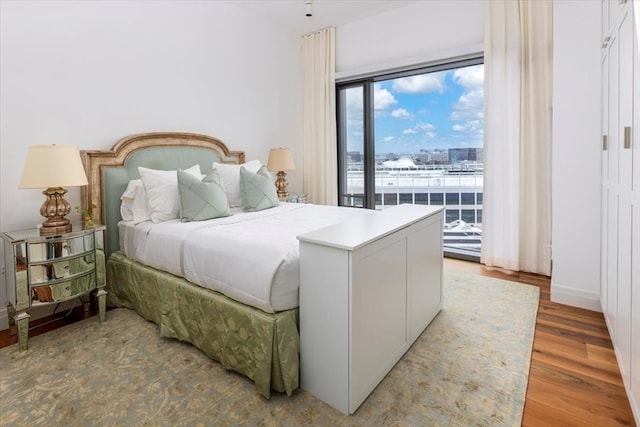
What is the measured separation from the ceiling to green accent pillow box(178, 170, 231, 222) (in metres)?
2.37

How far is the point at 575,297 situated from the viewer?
2643 millimetres

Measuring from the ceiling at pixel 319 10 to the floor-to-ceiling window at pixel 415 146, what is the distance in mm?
739

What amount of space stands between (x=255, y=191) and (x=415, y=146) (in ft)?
8.46

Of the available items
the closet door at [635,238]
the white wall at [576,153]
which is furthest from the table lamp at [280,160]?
the closet door at [635,238]

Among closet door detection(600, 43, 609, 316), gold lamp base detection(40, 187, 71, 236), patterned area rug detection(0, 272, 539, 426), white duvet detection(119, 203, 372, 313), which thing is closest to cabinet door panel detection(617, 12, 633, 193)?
closet door detection(600, 43, 609, 316)

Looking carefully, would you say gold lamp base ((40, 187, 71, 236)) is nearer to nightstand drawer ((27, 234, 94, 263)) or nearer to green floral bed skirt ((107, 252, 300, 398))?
nightstand drawer ((27, 234, 94, 263))

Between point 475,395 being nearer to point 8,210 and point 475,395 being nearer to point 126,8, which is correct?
point 8,210

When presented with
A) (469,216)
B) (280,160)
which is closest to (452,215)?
(469,216)

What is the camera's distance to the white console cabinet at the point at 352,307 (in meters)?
1.51

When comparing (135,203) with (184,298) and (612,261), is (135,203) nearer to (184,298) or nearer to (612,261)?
(184,298)

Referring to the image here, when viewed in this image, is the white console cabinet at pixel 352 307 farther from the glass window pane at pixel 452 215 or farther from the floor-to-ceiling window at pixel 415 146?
the glass window pane at pixel 452 215

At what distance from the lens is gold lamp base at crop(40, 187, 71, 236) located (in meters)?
2.35

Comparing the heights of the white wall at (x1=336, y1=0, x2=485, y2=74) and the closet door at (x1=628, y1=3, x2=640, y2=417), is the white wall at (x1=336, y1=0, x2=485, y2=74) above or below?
above

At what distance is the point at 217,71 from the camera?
3.78 meters
